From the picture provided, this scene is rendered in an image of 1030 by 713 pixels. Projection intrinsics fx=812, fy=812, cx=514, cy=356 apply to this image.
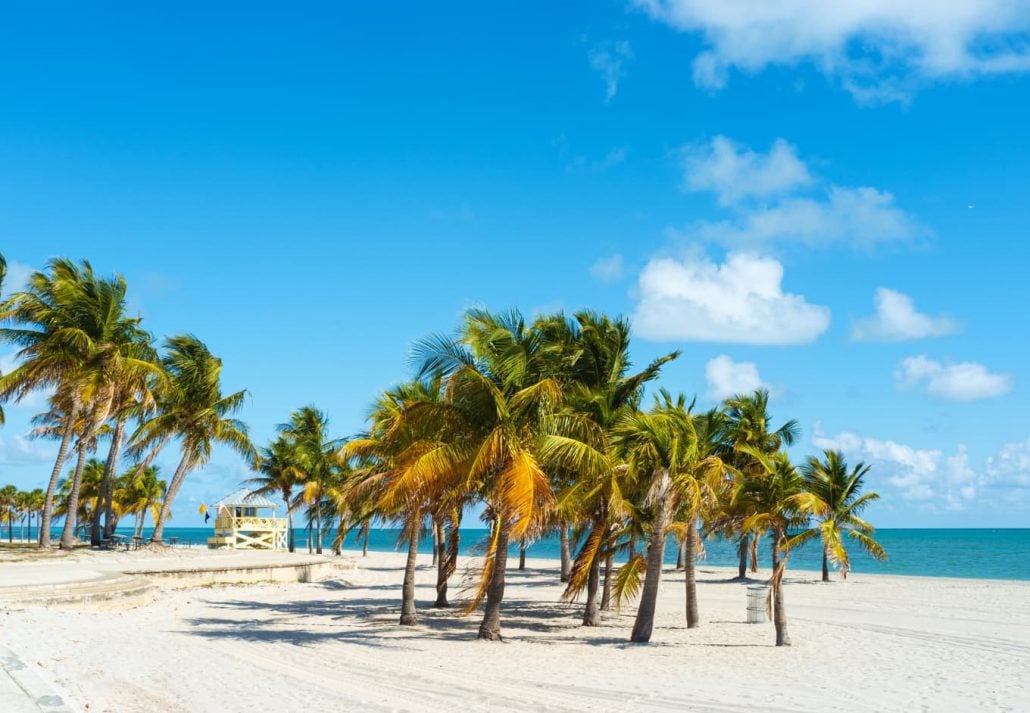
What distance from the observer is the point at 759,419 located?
33.3m

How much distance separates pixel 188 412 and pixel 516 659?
2812cm

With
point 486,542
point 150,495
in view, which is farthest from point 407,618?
point 150,495

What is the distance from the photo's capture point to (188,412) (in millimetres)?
38406

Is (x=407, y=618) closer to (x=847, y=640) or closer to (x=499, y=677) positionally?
(x=499, y=677)

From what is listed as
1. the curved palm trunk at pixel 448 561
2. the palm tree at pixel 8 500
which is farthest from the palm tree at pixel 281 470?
the palm tree at pixel 8 500

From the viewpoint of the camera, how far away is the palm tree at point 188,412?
125ft

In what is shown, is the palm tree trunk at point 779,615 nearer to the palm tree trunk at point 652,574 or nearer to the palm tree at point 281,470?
the palm tree trunk at point 652,574

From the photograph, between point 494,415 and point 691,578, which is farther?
point 691,578

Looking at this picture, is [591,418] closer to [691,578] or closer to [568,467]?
[568,467]

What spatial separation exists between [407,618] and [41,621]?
314 inches

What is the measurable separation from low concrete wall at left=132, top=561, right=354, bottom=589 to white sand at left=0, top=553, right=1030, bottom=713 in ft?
4.72

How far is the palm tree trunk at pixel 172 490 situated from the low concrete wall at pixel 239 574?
7802mm

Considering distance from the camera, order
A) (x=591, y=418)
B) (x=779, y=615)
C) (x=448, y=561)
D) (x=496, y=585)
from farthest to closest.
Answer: (x=448, y=561) → (x=591, y=418) → (x=496, y=585) → (x=779, y=615)

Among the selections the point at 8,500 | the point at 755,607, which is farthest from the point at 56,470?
the point at 8,500
